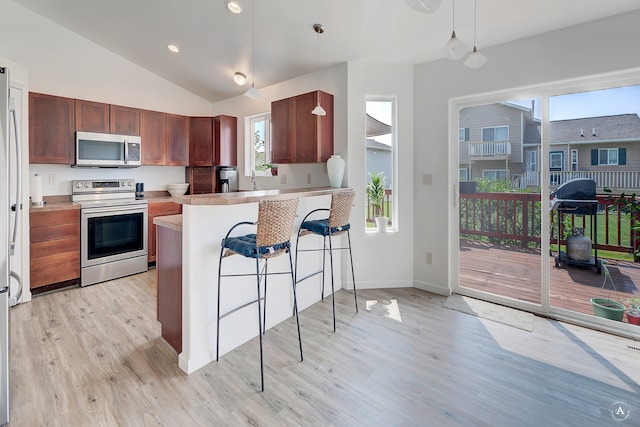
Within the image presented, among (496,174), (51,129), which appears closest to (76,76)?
(51,129)

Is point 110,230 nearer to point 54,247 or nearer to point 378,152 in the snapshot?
point 54,247

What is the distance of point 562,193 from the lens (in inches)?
111

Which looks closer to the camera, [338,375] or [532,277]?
[338,375]

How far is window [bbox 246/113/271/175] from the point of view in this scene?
4.70m

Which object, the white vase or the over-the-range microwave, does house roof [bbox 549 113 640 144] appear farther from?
the over-the-range microwave

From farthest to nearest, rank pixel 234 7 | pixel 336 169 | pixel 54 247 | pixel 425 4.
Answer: pixel 54 247
pixel 336 169
pixel 234 7
pixel 425 4

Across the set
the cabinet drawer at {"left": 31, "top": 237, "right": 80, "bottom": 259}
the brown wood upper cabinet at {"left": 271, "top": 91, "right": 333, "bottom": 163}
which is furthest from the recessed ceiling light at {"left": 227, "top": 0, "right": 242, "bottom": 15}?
the cabinet drawer at {"left": 31, "top": 237, "right": 80, "bottom": 259}

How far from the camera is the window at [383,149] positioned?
361 cm

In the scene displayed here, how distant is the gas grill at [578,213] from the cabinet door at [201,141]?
4453 mm

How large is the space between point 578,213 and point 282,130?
3.09m

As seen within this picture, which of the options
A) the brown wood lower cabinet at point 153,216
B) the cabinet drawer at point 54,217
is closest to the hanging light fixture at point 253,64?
the brown wood lower cabinet at point 153,216

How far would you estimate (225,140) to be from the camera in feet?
15.8

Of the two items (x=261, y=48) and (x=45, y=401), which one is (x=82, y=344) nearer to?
(x=45, y=401)

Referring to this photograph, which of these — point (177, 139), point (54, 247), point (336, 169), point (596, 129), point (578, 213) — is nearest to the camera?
point (596, 129)
